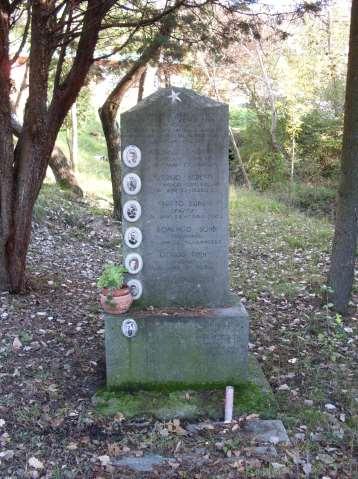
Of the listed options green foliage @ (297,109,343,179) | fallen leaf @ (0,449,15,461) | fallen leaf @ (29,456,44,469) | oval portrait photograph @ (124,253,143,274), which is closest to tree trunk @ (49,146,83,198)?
oval portrait photograph @ (124,253,143,274)

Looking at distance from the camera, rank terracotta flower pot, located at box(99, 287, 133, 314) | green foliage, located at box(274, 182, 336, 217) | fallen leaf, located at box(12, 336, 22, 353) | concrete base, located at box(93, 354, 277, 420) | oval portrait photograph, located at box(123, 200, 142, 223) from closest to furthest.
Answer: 1. concrete base, located at box(93, 354, 277, 420)
2. terracotta flower pot, located at box(99, 287, 133, 314)
3. oval portrait photograph, located at box(123, 200, 142, 223)
4. fallen leaf, located at box(12, 336, 22, 353)
5. green foliage, located at box(274, 182, 336, 217)

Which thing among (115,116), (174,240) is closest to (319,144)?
(115,116)

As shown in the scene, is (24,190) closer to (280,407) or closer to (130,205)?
(130,205)

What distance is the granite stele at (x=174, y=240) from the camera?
418 cm

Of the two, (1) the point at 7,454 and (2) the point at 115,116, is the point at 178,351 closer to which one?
(1) the point at 7,454

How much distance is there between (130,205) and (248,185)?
1650 cm

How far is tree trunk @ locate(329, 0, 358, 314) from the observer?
5.75 meters

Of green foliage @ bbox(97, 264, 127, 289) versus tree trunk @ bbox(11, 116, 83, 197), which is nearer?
green foliage @ bbox(97, 264, 127, 289)

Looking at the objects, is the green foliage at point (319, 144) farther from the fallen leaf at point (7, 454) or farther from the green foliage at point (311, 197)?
the fallen leaf at point (7, 454)

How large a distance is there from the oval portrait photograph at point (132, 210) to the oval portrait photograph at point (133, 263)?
31 centimetres

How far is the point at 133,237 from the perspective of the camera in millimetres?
4328

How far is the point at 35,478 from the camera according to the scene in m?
3.11

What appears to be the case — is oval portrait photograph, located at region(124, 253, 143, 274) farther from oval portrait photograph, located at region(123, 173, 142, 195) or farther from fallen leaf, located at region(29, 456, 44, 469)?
fallen leaf, located at region(29, 456, 44, 469)

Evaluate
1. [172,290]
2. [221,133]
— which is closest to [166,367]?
[172,290]
